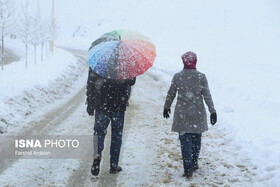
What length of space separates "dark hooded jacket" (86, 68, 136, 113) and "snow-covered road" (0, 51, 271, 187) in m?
1.15

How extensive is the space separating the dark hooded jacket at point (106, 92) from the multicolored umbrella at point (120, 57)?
0.20m

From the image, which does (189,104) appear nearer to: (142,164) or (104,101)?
(104,101)

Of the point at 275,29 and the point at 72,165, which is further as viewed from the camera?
the point at 275,29

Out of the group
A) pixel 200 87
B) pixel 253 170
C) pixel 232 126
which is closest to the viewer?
pixel 200 87

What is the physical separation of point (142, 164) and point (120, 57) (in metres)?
2.17

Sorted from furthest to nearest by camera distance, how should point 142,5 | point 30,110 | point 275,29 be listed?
point 142,5
point 275,29
point 30,110

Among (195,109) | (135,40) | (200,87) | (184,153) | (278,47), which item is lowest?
(278,47)

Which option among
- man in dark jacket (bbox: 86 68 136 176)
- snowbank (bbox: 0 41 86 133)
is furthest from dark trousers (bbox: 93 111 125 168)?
snowbank (bbox: 0 41 86 133)

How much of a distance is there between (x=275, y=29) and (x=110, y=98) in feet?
174

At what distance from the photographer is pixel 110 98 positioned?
14.8 ft

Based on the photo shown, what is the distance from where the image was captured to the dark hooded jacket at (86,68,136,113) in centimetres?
444

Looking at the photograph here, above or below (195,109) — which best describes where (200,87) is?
above

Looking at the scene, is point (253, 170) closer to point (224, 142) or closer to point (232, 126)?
point (224, 142)

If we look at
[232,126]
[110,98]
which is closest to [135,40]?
[110,98]
